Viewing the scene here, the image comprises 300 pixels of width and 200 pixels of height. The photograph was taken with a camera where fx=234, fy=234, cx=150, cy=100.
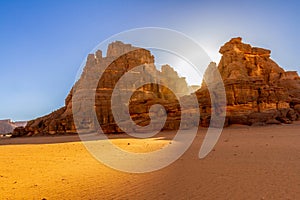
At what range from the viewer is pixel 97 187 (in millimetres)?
5359

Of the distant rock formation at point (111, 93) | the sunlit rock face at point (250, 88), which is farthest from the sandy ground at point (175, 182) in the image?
the distant rock formation at point (111, 93)

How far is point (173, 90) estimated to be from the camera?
64.5 meters

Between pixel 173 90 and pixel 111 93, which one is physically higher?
pixel 173 90

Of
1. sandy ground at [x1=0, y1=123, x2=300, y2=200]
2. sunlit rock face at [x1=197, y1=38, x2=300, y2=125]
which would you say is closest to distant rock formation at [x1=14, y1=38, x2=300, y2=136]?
sunlit rock face at [x1=197, y1=38, x2=300, y2=125]

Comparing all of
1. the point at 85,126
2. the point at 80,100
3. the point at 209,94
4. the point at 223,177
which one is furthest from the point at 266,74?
the point at 223,177

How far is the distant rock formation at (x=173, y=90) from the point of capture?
2691 centimetres

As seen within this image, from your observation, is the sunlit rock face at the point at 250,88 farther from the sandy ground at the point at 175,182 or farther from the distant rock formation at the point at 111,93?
the sandy ground at the point at 175,182

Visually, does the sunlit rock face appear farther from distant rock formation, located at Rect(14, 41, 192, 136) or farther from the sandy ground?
the sandy ground

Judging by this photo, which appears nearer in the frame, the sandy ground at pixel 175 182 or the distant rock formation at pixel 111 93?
the sandy ground at pixel 175 182

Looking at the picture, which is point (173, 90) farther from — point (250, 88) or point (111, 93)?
point (250, 88)

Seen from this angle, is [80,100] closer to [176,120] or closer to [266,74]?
[176,120]

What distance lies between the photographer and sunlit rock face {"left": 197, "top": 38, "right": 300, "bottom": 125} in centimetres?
2569

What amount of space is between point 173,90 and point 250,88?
122 feet

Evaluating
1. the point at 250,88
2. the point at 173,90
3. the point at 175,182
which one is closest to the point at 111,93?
the point at 173,90
